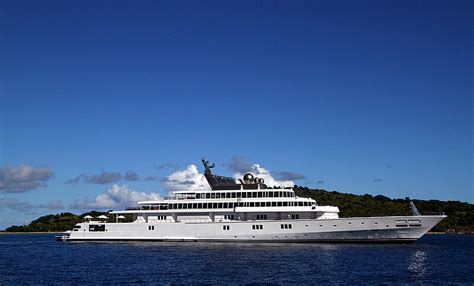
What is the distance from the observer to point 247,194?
68.8 meters

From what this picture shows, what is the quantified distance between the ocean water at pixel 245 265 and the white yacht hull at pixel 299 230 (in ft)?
5.88

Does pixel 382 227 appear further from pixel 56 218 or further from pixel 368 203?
pixel 56 218

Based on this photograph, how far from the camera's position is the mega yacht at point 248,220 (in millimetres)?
62031

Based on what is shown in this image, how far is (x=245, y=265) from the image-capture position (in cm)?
4466

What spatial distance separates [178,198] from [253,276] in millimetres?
34640

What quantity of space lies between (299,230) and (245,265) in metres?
20.0

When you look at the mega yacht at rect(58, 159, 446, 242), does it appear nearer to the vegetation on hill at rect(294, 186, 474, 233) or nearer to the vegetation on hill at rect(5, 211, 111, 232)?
the vegetation on hill at rect(294, 186, 474, 233)

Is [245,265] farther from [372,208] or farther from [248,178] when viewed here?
[372,208]

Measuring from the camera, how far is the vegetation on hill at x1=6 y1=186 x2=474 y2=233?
5094 inches

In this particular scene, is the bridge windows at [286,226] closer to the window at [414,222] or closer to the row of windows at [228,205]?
the row of windows at [228,205]

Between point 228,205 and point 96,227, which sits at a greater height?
point 228,205

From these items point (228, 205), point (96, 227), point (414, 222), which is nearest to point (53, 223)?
point (96, 227)

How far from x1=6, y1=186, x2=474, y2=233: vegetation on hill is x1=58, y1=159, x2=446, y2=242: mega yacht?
5495cm

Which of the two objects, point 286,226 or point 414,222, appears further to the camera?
point 286,226
